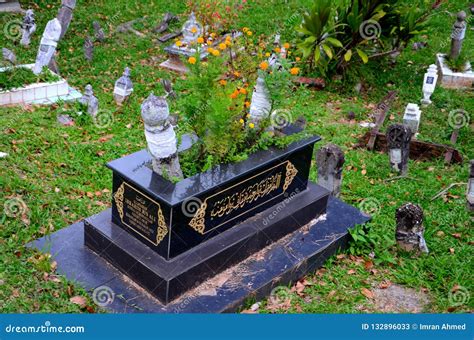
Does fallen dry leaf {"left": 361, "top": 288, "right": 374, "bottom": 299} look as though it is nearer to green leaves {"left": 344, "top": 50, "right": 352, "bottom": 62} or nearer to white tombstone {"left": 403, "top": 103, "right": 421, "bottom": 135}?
white tombstone {"left": 403, "top": 103, "right": 421, "bottom": 135}

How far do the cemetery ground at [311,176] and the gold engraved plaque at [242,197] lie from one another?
0.89 metres

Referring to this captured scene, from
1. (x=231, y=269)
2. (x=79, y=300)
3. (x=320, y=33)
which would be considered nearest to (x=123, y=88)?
(x=320, y=33)

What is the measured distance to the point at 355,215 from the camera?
313 inches

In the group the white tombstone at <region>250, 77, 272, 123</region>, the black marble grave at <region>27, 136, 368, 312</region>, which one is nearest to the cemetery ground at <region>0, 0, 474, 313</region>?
the black marble grave at <region>27, 136, 368, 312</region>

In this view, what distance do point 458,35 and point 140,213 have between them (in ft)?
29.0

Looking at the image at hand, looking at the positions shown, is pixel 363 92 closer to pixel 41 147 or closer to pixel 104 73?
pixel 104 73

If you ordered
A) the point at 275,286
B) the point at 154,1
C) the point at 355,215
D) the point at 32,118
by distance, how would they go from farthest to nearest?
the point at 154,1 < the point at 32,118 < the point at 355,215 < the point at 275,286

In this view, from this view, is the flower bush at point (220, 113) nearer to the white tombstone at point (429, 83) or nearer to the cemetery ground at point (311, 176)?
the cemetery ground at point (311, 176)

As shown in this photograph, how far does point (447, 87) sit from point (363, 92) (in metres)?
1.74

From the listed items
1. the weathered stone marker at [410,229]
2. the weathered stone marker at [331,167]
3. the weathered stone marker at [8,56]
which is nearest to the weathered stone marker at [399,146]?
the weathered stone marker at [331,167]

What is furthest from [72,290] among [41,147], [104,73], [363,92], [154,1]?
[154,1]

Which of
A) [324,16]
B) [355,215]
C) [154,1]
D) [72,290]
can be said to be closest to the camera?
[72,290]

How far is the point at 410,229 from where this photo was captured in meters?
7.40

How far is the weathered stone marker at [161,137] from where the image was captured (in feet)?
19.5
